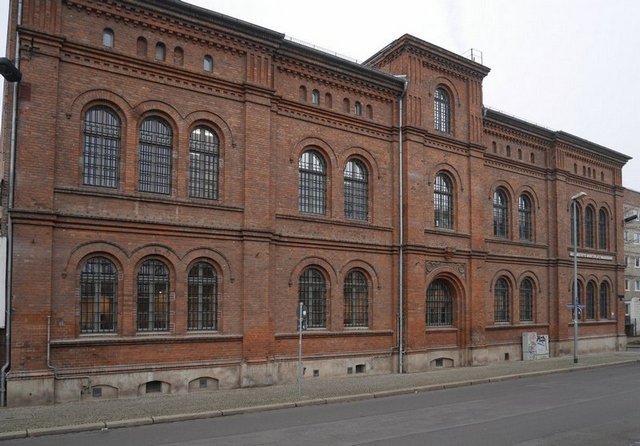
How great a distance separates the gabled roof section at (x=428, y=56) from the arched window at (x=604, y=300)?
16064 mm

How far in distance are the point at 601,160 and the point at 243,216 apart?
2433 centimetres

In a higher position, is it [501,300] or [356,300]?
[356,300]

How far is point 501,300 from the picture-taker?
27.9 meters

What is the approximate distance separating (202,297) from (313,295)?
4.37 metres

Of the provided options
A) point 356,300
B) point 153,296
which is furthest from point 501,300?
point 153,296

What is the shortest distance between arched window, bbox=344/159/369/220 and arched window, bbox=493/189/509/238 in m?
8.17

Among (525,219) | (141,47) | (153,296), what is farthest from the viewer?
(525,219)

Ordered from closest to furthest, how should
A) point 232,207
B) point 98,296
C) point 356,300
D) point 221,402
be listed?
point 221,402
point 98,296
point 232,207
point 356,300

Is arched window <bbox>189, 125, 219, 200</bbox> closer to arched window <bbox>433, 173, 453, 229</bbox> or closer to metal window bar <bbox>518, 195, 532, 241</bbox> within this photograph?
arched window <bbox>433, 173, 453, 229</bbox>

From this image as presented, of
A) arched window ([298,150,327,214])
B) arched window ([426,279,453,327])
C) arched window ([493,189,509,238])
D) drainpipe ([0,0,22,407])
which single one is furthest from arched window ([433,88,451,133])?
drainpipe ([0,0,22,407])

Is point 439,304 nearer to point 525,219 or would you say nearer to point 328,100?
point 525,219

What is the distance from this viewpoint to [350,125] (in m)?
22.4

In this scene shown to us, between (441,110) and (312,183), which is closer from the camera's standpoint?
(312,183)

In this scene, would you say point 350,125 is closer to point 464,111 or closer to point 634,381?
point 464,111
